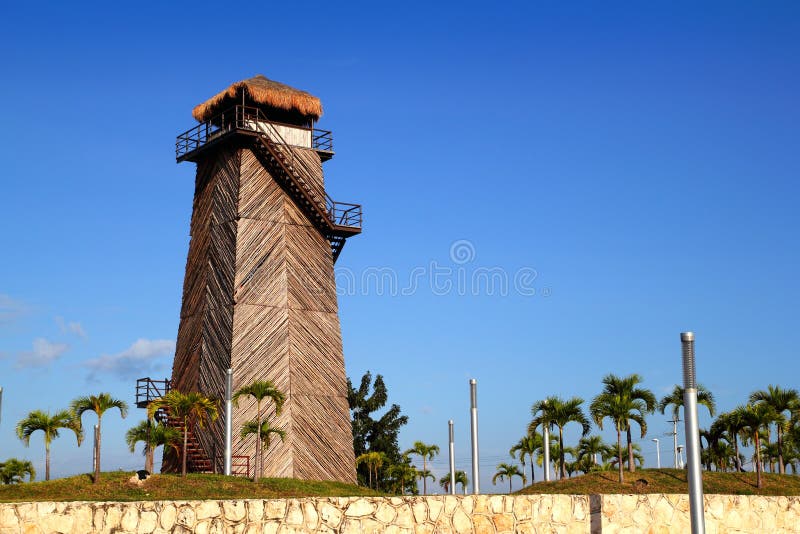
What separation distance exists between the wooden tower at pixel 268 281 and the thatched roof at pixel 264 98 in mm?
58

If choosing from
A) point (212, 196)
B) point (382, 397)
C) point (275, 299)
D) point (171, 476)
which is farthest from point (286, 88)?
point (382, 397)

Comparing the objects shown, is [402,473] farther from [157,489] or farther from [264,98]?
[157,489]

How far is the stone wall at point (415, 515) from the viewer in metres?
22.8

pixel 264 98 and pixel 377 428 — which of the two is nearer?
pixel 264 98

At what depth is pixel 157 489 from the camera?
35.7 metres

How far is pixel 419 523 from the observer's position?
25500mm

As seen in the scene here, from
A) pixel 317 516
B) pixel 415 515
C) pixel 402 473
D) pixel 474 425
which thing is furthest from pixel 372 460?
pixel 317 516

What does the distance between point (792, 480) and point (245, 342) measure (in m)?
27.8

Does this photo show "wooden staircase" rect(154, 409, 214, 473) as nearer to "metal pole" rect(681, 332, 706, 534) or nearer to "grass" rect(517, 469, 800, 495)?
"grass" rect(517, 469, 800, 495)

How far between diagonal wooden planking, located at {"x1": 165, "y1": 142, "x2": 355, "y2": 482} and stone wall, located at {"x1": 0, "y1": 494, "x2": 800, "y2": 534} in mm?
20784

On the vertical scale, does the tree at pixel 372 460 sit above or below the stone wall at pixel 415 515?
above

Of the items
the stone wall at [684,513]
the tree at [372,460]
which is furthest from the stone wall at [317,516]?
the tree at [372,460]

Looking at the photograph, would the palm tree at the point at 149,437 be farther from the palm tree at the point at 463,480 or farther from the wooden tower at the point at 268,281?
the palm tree at the point at 463,480

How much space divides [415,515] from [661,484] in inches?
965
